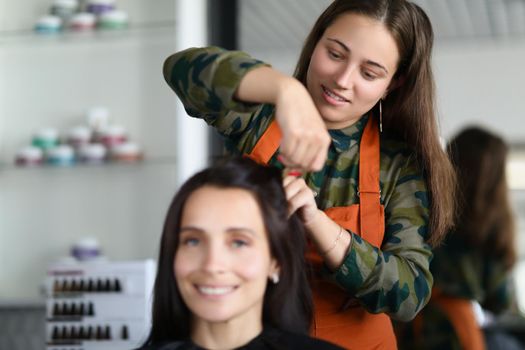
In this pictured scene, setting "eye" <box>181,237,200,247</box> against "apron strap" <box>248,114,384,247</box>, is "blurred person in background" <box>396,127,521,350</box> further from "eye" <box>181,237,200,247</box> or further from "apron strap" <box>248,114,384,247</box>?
"eye" <box>181,237,200,247</box>

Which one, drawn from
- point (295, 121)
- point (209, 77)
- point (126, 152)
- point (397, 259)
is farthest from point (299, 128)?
point (126, 152)

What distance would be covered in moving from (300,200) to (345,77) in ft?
0.73

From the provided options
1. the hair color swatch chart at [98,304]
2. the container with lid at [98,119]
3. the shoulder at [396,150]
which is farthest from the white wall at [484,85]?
the shoulder at [396,150]

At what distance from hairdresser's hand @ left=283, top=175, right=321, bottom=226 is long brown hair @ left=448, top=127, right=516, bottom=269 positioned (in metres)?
1.56

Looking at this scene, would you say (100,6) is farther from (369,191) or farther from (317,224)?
(317,224)

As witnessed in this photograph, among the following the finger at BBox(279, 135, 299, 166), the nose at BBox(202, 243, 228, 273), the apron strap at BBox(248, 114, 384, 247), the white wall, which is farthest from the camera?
the white wall

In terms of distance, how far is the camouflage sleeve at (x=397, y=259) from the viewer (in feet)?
4.50

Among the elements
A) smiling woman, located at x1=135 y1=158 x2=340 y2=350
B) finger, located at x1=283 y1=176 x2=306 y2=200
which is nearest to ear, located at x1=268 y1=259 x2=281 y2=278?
smiling woman, located at x1=135 y1=158 x2=340 y2=350

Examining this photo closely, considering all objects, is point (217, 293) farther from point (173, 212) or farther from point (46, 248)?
point (46, 248)

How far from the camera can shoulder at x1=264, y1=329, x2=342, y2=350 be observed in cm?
135

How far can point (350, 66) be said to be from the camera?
142 centimetres

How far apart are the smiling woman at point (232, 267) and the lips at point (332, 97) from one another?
6.7 inches

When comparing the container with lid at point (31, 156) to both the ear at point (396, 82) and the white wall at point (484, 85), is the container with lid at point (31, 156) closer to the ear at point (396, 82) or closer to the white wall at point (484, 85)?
the ear at point (396, 82)

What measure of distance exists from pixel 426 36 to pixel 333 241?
1.41ft
